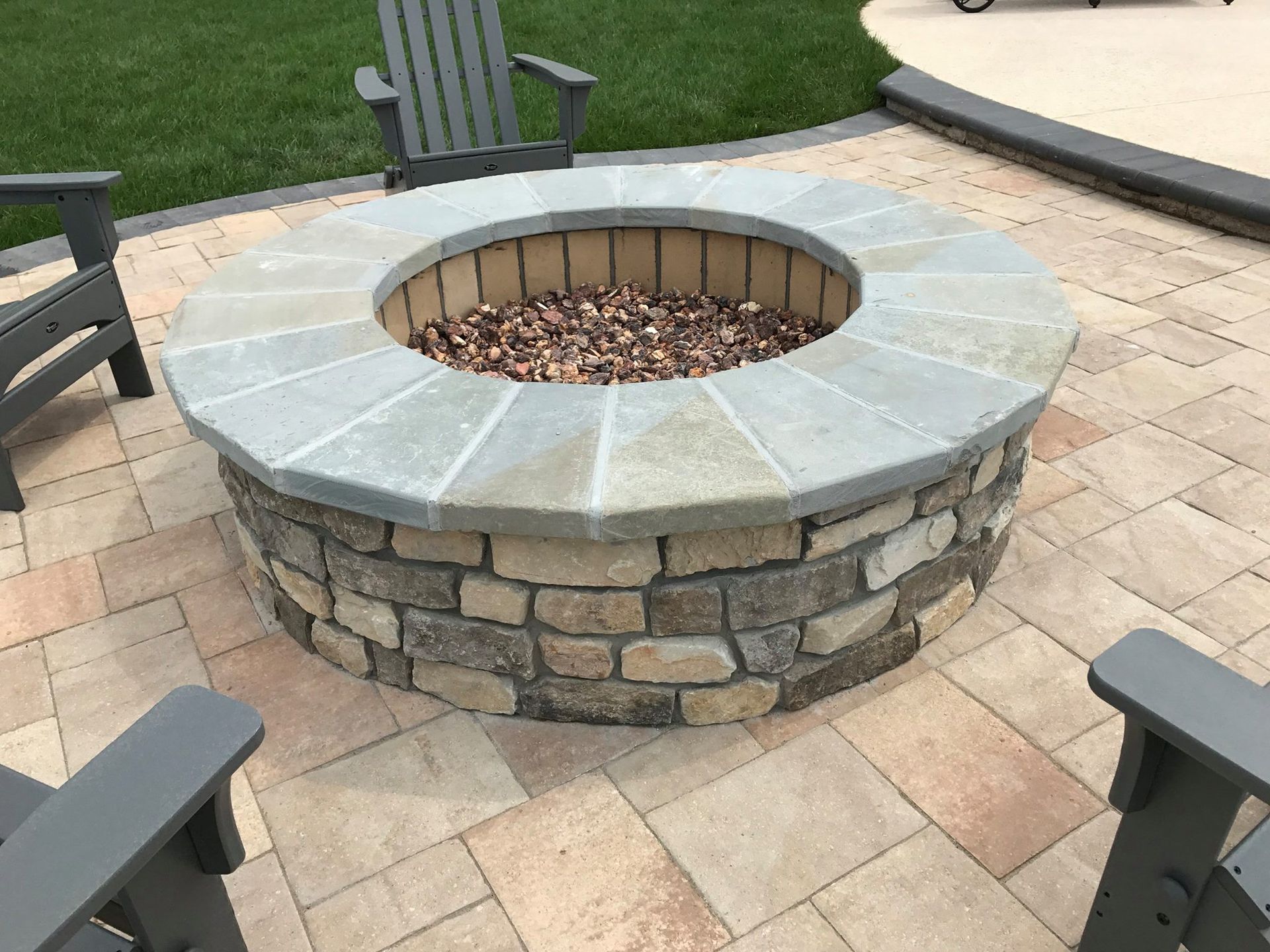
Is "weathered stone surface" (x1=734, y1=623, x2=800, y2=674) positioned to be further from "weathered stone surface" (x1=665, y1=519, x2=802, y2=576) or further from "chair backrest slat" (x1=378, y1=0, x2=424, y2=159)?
"chair backrest slat" (x1=378, y1=0, x2=424, y2=159)

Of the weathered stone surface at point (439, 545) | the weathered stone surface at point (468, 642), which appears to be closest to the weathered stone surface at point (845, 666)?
the weathered stone surface at point (468, 642)

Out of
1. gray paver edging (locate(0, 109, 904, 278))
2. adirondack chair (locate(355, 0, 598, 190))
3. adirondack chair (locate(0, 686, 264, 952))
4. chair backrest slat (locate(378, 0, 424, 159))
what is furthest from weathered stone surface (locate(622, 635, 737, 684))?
gray paver edging (locate(0, 109, 904, 278))

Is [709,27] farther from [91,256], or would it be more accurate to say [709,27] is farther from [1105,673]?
[1105,673]

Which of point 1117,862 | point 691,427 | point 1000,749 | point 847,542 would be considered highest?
point 691,427

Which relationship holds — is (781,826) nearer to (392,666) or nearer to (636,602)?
(636,602)

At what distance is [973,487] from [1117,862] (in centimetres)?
82

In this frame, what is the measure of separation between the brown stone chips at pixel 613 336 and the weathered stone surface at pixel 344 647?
84 centimetres

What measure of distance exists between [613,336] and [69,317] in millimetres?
1590

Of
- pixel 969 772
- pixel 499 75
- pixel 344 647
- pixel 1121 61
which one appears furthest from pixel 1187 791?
pixel 1121 61

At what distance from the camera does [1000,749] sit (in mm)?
1878

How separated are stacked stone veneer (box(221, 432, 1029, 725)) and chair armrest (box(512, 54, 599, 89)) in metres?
2.40

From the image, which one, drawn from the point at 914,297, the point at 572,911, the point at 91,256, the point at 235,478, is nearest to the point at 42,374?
the point at 91,256

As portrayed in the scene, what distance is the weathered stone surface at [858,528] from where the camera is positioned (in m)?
1.79

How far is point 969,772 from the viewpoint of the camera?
1.84 meters
